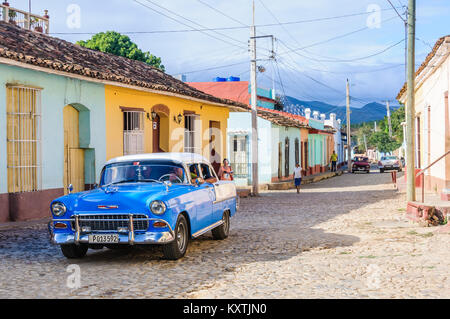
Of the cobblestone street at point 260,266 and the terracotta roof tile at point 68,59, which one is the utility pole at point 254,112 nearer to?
the terracotta roof tile at point 68,59

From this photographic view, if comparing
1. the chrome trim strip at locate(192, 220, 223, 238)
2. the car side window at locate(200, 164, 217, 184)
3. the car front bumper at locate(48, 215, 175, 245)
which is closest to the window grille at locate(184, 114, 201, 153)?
the car side window at locate(200, 164, 217, 184)

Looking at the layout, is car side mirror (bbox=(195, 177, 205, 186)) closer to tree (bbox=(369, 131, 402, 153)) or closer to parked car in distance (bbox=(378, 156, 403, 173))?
parked car in distance (bbox=(378, 156, 403, 173))

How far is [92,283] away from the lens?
6.73m

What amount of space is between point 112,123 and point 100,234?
29.3 feet

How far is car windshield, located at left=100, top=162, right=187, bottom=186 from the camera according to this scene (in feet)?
29.5

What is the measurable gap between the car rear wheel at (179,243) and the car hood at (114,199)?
49cm

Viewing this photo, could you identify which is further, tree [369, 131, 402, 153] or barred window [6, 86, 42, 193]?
tree [369, 131, 402, 153]

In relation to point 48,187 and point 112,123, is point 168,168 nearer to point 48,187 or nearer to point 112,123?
point 48,187

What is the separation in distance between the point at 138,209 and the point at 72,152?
8049 mm

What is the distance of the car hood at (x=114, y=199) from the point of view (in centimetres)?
774

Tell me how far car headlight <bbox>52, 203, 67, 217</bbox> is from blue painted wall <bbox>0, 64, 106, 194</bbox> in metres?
4.82

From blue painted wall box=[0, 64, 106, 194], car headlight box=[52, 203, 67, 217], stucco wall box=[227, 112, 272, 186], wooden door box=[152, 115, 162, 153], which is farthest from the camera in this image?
stucco wall box=[227, 112, 272, 186]

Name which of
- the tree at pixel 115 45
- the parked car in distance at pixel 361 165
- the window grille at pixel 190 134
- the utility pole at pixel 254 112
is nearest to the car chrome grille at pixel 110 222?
the window grille at pixel 190 134
